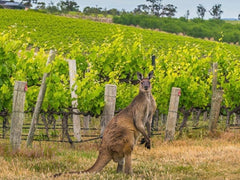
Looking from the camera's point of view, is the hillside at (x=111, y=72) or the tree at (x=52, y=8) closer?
the hillside at (x=111, y=72)

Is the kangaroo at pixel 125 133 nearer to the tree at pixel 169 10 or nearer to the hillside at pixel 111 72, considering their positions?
the hillside at pixel 111 72

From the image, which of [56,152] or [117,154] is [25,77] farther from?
[117,154]

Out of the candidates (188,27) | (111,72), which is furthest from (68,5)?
(111,72)

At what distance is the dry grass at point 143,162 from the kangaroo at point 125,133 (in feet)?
0.84

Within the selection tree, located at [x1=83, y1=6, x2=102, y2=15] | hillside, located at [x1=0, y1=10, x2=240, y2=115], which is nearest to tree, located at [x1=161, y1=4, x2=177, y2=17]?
tree, located at [x1=83, y1=6, x2=102, y2=15]

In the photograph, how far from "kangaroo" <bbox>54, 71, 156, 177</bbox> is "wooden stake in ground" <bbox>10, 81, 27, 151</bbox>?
8.78 ft

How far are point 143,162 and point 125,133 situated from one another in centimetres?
203

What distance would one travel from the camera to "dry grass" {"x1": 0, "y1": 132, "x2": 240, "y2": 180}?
7.84 metres

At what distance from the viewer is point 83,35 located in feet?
198

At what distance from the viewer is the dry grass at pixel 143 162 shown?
7837 millimetres

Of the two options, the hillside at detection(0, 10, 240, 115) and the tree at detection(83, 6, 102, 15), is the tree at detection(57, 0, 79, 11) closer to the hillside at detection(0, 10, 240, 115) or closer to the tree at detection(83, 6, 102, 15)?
the tree at detection(83, 6, 102, 15)

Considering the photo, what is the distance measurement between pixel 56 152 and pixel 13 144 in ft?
2.94

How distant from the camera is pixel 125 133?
7359 millimetres

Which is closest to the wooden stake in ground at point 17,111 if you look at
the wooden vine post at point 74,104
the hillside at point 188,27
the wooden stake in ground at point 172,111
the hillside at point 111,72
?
the hillside at point 111,72
